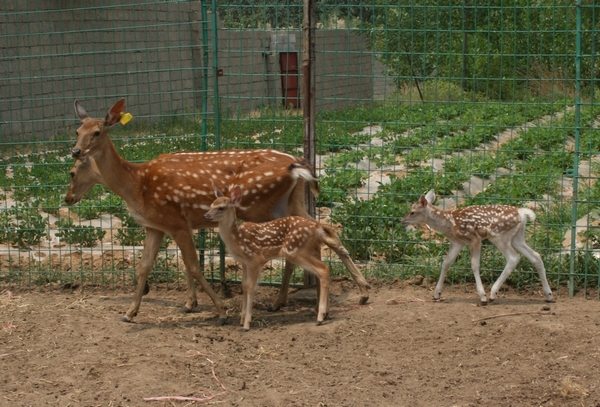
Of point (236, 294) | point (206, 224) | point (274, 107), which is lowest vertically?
point (236, 294)

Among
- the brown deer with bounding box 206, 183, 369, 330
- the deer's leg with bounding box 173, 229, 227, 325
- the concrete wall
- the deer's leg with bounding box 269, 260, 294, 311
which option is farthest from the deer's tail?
the concrete wall

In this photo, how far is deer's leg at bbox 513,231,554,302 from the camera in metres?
8.40

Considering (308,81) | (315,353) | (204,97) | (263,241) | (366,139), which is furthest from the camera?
(366,139)

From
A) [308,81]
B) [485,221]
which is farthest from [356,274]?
[308,81]

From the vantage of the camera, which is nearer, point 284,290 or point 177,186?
point 177,186

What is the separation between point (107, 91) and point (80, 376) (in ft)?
35.8

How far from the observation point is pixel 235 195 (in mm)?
8336

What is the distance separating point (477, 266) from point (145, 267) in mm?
2768

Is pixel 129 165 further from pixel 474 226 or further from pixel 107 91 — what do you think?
pixel 107 91

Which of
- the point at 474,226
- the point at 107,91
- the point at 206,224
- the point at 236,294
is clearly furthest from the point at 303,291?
the point at 107,91

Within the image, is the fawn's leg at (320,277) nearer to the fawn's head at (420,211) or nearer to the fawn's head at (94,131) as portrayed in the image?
the fawn's head at (420,211)

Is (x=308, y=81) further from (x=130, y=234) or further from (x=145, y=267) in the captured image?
(x=130, y=234)

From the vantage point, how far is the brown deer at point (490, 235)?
329 inches

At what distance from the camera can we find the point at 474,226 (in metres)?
8.43
